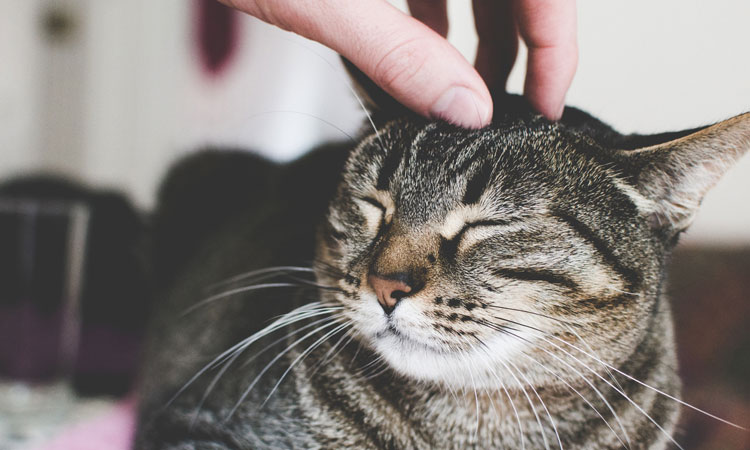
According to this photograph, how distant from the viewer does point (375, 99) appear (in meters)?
0.82

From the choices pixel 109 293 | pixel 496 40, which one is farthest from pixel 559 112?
pixel 109 293

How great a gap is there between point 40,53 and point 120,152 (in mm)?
403

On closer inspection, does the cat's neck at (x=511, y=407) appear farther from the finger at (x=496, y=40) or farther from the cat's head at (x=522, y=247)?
the finger at (x=496, y=40)

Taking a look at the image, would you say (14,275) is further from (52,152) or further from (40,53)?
(40,53)

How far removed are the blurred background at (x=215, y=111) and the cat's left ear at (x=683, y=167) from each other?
0.15 feet

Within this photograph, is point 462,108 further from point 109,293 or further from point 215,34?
point 109,293

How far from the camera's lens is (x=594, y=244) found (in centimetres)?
64

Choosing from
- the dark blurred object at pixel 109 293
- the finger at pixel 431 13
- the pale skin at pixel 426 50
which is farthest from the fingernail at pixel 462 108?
the dark blurred object at pixel 109 293

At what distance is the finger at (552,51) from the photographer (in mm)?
712

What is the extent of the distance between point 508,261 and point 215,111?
3.40 ft

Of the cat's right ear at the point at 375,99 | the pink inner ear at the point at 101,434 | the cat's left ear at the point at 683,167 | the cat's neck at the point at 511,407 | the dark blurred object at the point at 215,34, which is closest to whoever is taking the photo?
the cat's left ear at the point at 683,167

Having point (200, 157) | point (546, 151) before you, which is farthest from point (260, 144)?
point (546, 151)

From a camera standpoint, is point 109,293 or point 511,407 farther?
point 109,293

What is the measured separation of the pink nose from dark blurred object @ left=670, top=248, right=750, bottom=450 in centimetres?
38
